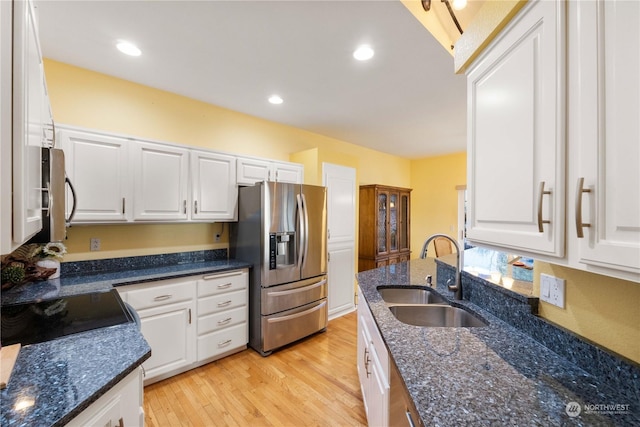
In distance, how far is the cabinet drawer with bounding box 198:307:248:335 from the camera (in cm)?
246

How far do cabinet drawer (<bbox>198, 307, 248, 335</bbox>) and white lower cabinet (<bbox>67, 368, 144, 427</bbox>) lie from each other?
4.31ft

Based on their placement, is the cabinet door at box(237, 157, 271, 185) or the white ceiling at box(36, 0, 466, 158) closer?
the white ceiling at box(36, 0, 466, 158)

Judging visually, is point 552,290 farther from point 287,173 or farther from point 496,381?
point 287,173

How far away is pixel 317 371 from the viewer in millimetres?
2418

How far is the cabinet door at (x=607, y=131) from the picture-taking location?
1.77ft

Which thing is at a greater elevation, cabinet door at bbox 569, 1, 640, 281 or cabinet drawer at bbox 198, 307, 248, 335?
cabinet door at bbox 569, 1, 640, 281

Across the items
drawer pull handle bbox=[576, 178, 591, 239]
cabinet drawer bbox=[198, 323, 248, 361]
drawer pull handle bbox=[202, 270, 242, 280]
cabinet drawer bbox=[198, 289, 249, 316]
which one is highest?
drawer pull handle bbox=[576, 178, 591, 239]

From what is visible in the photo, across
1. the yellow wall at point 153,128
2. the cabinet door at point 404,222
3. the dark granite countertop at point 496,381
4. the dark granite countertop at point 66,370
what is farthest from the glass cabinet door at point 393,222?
the dark granite countertop at point 66,370

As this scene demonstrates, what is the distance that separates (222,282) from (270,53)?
204cm

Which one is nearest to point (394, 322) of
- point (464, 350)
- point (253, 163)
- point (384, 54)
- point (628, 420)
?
point (464, 350)

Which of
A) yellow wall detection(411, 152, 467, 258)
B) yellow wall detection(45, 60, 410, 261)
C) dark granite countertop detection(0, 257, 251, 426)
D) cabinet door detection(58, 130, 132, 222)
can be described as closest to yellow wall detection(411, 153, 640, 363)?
dark granite countertop detection(0, 257, 251, 426)

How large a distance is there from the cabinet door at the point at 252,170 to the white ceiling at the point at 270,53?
0.65 meters

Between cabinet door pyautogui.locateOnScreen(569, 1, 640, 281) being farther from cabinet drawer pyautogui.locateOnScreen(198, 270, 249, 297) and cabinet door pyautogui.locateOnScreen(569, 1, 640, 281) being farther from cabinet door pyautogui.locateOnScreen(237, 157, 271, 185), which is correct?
cabinet door pyautogui.locateOnScreen(237, 157, 271, 185)

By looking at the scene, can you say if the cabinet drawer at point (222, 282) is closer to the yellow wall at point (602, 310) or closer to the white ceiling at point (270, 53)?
the white ceiling at point (270, 53)
